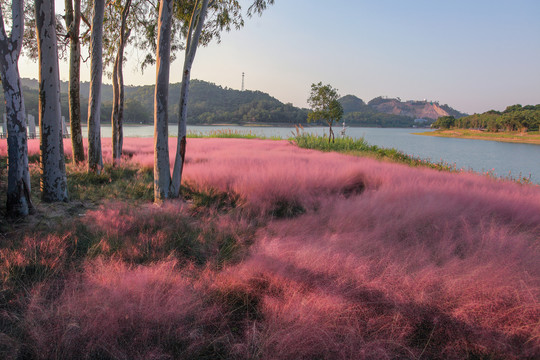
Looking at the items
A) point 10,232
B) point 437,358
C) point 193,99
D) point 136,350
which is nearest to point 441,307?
point 437,358

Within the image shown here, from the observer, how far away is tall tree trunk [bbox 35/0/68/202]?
452 cm

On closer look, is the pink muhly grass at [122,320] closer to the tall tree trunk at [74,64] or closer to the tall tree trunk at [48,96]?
the tall tree trunk at [48,96]

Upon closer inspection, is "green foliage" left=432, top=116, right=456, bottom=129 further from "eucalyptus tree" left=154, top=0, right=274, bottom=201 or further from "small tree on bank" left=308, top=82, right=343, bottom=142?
"eucalyptus tree" left=154, top=0, right=274, bottom=201

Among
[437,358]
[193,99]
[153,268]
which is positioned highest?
[193,99]

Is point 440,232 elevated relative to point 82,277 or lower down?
elevated

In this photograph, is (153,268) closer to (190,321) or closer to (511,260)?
(190,321)

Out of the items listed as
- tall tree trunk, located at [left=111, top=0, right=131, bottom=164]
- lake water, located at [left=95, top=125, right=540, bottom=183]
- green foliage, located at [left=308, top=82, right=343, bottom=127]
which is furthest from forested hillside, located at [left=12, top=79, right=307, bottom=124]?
tall tree trunk, located at [left=111, top=0, right=131, bottom=164]

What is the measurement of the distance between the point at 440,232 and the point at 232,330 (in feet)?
9.23

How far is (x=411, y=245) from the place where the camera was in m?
3.03

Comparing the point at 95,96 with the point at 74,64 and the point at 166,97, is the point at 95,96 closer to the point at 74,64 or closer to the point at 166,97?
the point at 74,64

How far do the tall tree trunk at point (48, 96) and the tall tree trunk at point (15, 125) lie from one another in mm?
590

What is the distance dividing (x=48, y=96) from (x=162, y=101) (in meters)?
1.81

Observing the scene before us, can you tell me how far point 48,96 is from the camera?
4555 millimetres

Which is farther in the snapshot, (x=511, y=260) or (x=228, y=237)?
(x=228, y=237)
